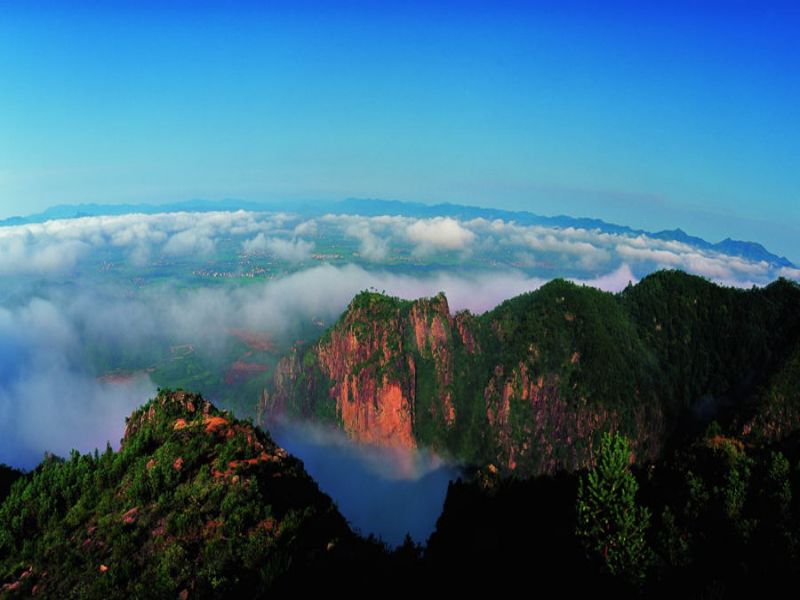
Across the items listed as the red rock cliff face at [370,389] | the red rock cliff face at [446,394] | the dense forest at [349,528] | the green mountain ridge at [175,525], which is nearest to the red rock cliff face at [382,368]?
the red rock cliff face at [370,389]

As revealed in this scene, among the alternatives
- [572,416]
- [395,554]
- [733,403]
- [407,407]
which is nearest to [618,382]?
[572,416]

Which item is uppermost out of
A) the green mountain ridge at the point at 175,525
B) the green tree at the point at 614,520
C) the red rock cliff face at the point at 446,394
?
the green tree at the point at 614,520

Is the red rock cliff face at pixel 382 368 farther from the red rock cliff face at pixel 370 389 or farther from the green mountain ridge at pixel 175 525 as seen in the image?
the green mountain ridge at pixel 175 525

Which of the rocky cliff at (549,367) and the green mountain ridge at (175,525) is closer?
the green mountain ridge at (175,525)

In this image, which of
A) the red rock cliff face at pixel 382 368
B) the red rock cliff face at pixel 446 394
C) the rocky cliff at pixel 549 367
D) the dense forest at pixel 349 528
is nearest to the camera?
the dense forest at pixel 349 528

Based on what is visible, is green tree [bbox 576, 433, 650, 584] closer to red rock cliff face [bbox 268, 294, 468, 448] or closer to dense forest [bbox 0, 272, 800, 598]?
dense forest [bbox 0, 272, 800, 598]

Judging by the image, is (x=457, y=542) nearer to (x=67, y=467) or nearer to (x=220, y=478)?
(x=220, y=478)

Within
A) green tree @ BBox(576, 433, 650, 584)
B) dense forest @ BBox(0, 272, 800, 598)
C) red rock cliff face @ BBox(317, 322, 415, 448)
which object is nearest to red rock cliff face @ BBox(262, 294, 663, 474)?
red rock cliff face @ BBox(317, 322, 415, 448)

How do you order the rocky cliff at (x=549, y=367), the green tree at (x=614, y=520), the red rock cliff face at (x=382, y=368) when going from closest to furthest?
the green tree at (x=614, y=520) < the rocky cliff at (x=549, y=367) < the red rock cliff face at (x=382, y=368)

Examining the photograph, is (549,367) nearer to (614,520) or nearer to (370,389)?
(370,389)

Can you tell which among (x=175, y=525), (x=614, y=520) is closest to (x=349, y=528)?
(x=175, y=525)
